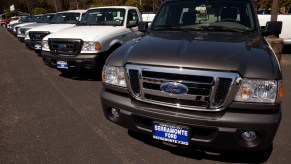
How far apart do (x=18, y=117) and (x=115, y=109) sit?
2.29 m

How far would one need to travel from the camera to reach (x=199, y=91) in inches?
104

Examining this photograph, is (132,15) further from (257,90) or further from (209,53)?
(257,90)

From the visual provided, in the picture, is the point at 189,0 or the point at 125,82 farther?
the point at 189,0

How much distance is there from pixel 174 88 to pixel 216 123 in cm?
52

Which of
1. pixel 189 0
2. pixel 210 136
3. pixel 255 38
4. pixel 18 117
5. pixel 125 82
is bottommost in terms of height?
pixel 18 117

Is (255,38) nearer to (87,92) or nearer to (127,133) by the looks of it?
(127,133)

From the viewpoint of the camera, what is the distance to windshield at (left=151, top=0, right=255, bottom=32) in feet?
12.6

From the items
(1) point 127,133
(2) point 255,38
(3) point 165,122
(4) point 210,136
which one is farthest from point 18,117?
(2) point 255,38

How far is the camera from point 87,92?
19.1ft

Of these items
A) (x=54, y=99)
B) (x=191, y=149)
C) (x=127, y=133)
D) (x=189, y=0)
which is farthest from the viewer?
(x=54, y=99)

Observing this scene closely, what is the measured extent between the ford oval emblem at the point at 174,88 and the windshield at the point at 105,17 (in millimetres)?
4821

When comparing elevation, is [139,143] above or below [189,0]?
below

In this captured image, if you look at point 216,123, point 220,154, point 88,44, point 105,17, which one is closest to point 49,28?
point 105,17

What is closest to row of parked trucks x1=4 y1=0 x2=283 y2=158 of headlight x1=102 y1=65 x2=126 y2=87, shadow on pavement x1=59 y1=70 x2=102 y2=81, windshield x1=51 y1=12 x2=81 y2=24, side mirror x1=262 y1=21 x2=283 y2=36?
headlight x1=102 y1=65 x2=126 y2=87
